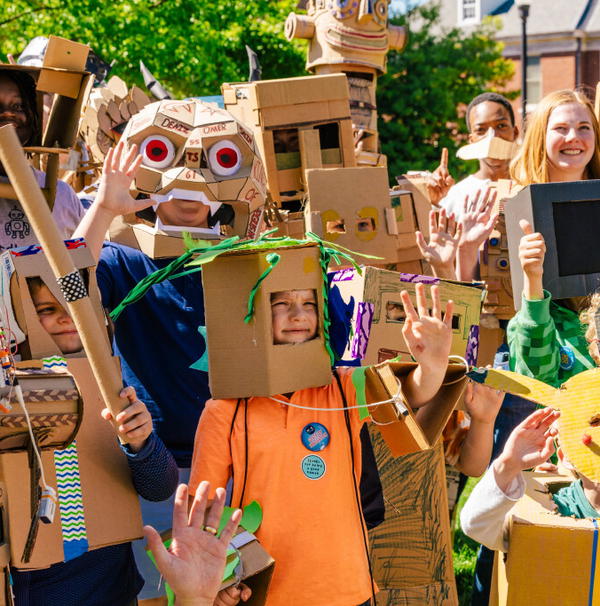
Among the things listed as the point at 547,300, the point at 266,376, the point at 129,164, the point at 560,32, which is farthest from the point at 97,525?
the point at 560,32

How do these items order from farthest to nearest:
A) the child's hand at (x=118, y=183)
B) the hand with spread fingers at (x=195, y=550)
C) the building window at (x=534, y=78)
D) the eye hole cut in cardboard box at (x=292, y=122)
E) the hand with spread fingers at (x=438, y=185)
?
the building window at (x=534, y=78), the hand with spread fingers at (x=438, y=185), the eye hole cut in cardboard box at (x=292, y=122), the child's hand at (x=118, y=183), the hand with spread fingers at (x=195, y=550)

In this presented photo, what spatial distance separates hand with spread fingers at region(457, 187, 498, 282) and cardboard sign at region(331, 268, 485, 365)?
0.62 metres

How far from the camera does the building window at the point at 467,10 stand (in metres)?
38.5

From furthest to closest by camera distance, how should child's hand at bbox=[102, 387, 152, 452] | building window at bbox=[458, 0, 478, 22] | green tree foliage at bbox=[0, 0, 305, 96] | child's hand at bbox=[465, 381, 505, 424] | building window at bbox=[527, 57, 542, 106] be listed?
building window at bbox=[458, 0, 478, 22], building window at bbox=[527, 57, 542, 106], green tree foliage at bbox=[0, 0, 305, 96], child's hand at bbox=[465, 381, 505, 424], child's hand at bbox=[102, 387, 152, 452]

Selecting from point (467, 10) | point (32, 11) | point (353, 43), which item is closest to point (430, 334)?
point (353, 43)

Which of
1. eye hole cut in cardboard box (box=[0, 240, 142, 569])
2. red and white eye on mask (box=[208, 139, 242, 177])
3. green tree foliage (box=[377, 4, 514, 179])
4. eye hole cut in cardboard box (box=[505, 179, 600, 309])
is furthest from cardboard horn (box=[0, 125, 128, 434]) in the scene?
green tree foliage (box=[377, 4, 514, 179])

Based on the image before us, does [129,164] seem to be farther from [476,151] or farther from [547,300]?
[476,151]

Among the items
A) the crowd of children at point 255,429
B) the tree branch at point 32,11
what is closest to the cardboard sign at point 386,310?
the crowd of children at point 255,429

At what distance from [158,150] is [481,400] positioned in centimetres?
134

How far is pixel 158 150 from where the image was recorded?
10.5 feet

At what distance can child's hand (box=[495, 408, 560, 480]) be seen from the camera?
2.69m

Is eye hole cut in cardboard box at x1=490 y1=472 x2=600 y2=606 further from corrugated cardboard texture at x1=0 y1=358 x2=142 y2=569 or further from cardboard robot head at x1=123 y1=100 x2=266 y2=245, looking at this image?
cardboard robot head at x1=123 y1=100 x2=266 y2=245

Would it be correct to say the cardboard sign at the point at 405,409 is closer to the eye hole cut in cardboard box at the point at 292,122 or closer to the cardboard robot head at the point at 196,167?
the cardboard robot head at the point at 196,167

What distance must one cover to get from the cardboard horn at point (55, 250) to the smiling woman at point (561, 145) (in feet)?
6.96
